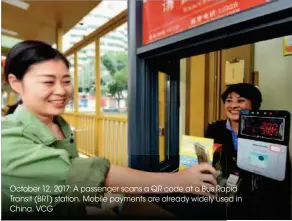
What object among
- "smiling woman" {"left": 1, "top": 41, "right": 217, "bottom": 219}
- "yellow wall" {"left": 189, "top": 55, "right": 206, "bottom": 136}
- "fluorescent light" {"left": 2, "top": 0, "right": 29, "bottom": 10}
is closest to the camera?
"smiling woman" {"left": 1, "top": 41, "right": 217, "bottom": 219}

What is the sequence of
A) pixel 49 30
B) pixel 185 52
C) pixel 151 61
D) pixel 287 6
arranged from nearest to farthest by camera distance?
pixel 287 6
pixel 185 52
pixel 151 61
pixel 49 30

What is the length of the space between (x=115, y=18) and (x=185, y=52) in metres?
1.39

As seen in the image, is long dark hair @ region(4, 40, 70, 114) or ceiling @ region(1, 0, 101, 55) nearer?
long dark hair @ region(4, 40, 70, 114)

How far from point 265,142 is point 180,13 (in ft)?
1.64

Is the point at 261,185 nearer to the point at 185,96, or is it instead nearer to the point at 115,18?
the point at 185,96

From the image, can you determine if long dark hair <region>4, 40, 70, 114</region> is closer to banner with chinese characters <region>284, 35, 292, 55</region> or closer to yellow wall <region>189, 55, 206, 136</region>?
yellow wall <region>189, 55, 206, 136</region>

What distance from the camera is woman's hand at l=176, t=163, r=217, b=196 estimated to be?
0.68 meters

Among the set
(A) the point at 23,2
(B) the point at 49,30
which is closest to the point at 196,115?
(A) the point at 23,2

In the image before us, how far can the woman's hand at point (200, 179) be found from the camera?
684mm

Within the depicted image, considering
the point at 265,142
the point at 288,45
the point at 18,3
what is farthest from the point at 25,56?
the point at 18,3

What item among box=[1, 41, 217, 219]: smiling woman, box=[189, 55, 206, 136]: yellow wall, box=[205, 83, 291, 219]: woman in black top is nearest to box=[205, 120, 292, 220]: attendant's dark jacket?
box=[205, 83, 291, 219]: woman in black top

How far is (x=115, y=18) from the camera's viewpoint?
2.05 metres

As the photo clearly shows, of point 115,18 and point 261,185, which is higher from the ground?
point 115,18

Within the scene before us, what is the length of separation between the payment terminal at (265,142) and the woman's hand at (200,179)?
0.12 m
